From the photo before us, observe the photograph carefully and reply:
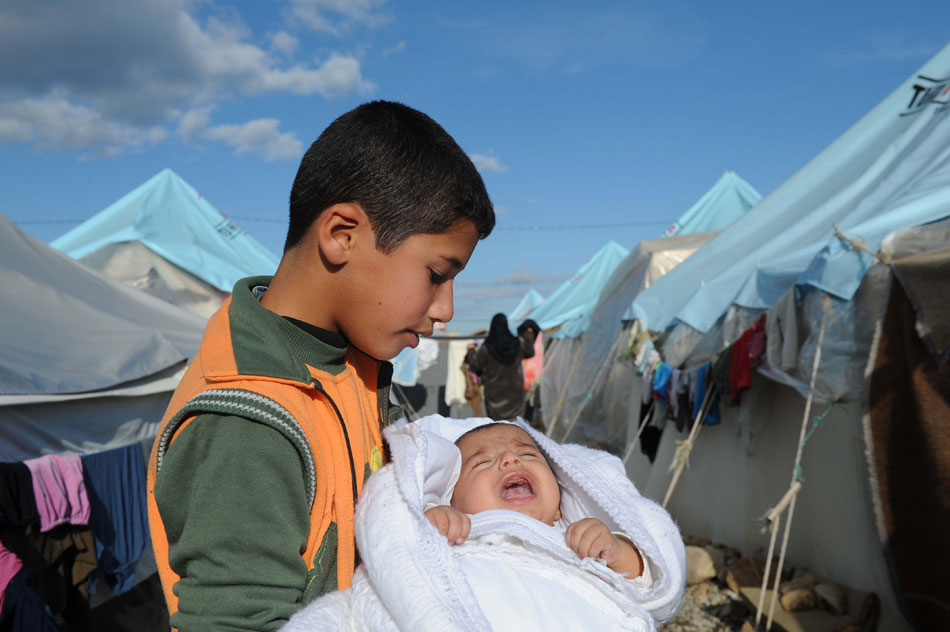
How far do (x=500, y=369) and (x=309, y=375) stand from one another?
25.9ft

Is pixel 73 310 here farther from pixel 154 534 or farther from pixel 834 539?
pixel 834 539

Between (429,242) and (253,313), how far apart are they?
30 cm

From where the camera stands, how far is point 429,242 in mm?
1143

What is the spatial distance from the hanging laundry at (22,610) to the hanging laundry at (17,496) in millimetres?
219

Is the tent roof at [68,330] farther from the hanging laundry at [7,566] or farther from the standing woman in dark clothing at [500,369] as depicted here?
the standing woman in dark clothing at [500,369]

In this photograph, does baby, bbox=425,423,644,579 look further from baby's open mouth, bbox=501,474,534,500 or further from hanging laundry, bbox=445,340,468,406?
hanging laundry, bbox=445,340,468,406

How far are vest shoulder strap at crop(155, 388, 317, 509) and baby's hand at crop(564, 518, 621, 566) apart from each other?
67cm

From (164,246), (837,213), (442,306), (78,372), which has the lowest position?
(78,372)

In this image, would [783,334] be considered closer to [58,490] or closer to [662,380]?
[662,380]

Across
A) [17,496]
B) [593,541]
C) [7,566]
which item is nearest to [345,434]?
[593,541]

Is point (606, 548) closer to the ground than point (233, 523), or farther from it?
closer to the ground

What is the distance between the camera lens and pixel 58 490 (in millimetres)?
3182

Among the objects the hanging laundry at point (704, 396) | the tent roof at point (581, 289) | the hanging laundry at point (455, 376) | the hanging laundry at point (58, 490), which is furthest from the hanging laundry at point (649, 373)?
the tent roof at point (581, 289)

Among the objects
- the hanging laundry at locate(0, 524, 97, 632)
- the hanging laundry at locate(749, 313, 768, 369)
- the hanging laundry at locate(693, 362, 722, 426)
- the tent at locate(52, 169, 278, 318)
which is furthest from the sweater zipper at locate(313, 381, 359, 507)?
the tent at locate(52, 169, 278, 318)
